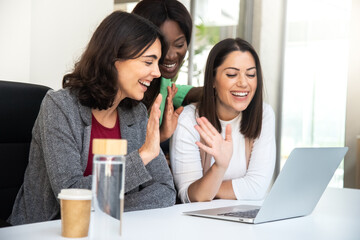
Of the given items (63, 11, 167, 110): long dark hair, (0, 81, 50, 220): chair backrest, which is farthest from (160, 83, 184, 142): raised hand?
(0, 81, 50, 220): chair backrest

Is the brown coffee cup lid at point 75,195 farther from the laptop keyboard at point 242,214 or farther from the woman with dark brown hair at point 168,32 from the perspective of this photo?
the woman with dark brown hair at point 168,32

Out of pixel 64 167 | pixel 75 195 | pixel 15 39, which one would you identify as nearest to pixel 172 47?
pixel 15 39

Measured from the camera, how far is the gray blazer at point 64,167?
1450 mm

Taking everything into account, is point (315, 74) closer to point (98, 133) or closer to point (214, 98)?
point (214, 98)

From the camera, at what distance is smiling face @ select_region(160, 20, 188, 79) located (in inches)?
88.0

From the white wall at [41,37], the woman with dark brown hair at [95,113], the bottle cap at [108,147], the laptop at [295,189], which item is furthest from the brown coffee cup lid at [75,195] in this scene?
the white wall at [41,37]

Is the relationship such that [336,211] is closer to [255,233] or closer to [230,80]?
[255,233]

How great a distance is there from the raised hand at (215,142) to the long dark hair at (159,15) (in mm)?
602

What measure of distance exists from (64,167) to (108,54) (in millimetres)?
424

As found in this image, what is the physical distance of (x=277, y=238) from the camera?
3.55 feet

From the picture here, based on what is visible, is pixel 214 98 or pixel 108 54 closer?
pixel 108 54

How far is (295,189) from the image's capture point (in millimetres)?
1289

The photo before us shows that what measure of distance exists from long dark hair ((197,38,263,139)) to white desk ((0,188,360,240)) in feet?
2.33

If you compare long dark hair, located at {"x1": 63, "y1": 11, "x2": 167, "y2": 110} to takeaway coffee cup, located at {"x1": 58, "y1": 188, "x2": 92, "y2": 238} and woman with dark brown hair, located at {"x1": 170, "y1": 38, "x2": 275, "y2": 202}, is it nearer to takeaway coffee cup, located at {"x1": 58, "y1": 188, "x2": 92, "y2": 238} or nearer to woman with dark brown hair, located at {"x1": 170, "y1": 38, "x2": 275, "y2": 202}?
woman with dark brown hair, located at {"x1": 170, "y1": 38, "x2": 275, "y2": 202}
